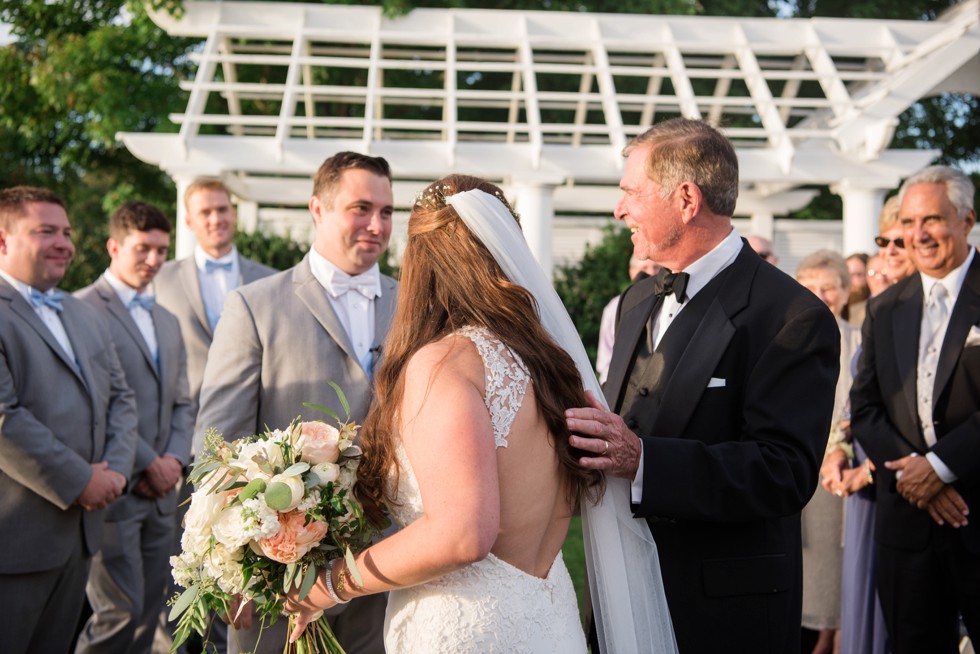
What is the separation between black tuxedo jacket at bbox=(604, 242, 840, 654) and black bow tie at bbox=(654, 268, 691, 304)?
62 millimetres

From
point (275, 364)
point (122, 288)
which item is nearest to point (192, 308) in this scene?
point (122, 288)

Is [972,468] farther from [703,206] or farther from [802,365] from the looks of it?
[703,206]

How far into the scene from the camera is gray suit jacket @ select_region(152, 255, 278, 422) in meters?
6.94

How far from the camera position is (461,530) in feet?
8.38

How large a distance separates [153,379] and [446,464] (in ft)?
14.8

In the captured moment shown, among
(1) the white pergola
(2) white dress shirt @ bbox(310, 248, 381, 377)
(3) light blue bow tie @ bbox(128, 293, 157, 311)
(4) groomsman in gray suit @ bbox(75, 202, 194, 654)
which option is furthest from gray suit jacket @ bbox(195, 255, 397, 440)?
(1) the white pergola

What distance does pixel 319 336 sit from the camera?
14.0 feet

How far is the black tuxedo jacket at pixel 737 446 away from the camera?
10.0 ft

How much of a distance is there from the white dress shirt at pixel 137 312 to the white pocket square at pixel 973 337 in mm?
5044

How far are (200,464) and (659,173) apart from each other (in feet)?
6.09

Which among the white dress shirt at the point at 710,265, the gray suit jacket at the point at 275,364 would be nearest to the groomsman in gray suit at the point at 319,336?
the gray suit jacket at the point at 275,364

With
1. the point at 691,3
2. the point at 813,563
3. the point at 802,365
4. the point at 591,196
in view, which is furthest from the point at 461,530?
the point at 691,3

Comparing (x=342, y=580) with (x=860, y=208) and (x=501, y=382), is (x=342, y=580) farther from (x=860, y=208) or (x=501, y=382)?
(x=860, y=208)

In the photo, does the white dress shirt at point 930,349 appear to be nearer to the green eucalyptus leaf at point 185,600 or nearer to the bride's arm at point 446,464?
the bride's arm at point 446,464
